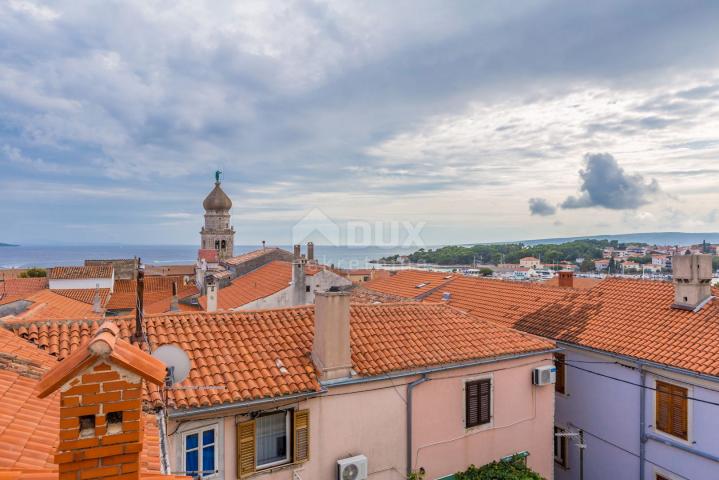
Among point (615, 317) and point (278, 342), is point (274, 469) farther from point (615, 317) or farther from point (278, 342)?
point (615, 317)

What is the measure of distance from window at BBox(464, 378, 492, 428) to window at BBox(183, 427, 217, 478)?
567cm

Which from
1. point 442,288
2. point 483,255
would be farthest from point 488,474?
point 483,255

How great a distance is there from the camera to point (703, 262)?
12.8 metres

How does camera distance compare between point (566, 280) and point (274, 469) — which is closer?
point (274, 469)

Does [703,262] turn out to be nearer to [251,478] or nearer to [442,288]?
[442,288]

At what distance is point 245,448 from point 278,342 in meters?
2.16

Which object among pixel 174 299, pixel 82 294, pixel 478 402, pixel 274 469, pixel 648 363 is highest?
pixel 174 299

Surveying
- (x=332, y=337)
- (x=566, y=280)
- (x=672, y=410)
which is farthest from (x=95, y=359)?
(x=566, y=280)

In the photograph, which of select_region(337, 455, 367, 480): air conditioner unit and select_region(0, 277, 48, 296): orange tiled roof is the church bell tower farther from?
select_region(337, 455, 367, 480): air conditioner unit

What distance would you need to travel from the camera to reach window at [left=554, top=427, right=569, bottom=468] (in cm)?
1406

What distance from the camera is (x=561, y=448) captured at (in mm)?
14266

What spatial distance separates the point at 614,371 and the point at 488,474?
18.1 ft

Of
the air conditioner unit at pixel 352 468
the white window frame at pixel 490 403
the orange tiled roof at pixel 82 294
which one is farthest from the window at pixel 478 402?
the orange tiled roof at pixel 82 294

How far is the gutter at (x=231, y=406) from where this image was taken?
22.8ft
